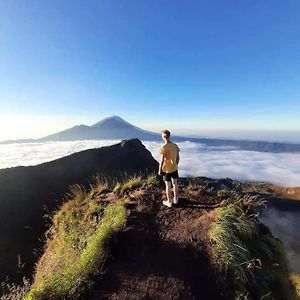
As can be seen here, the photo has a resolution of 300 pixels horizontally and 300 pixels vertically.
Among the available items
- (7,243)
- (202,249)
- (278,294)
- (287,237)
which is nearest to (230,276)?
(202,249)

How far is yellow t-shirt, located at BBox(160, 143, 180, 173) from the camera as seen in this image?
12086mm

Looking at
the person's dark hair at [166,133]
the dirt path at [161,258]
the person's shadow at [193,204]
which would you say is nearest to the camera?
the dirt path at [161,258]

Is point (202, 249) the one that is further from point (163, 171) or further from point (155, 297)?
point (163, 171)

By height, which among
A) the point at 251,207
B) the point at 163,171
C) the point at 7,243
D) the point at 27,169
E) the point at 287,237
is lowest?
the point at 287,237

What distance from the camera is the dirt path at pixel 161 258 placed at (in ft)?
26.7

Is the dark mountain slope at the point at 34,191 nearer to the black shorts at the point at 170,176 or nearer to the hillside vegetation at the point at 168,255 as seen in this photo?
the hillside vegetation at the point at 168,255

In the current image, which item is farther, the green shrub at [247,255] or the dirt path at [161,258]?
the green shrub at [247,255]

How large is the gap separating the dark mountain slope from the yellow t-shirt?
881cm

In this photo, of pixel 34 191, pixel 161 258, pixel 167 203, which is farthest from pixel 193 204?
pixel 34 191

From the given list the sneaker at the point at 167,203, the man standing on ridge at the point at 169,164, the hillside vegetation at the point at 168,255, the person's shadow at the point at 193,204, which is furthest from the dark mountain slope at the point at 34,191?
the person's shadow at the point at 193,204

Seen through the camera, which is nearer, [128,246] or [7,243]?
[128,246]

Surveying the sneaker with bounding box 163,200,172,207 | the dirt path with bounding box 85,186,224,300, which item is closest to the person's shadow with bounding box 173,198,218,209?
the dirt path with bounding box 85,186,224,300

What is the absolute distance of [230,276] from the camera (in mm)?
8664

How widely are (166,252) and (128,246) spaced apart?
3.62 ft
